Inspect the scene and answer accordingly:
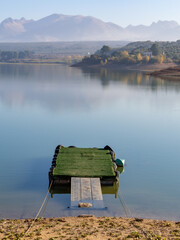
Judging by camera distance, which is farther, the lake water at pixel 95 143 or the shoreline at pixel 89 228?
the lake water at pixel 95 143

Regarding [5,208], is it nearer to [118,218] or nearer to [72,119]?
[118,218]

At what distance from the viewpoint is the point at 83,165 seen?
82.5ft

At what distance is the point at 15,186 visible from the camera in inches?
926

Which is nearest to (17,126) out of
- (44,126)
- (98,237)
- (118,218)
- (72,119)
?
(44,126)

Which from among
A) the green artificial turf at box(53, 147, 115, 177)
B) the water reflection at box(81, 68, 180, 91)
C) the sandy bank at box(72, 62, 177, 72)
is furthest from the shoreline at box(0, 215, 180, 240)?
the sandy bank at box(72, 62, 177, 72)

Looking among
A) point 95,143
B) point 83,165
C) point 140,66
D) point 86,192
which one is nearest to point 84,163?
point 83,165

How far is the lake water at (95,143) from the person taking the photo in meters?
21.1

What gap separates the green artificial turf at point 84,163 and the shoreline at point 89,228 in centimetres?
546

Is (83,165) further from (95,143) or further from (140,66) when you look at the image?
(140,66)

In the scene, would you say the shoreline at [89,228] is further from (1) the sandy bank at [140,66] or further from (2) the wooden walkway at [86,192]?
(1) the sandy bank at [140,66]

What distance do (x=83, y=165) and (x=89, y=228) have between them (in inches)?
362

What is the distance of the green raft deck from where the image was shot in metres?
23.4

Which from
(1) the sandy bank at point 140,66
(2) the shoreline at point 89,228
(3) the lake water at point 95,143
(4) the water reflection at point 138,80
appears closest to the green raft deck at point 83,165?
Answer: (3) the lake water at point 95,143

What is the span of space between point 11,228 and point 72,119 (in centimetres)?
2948
